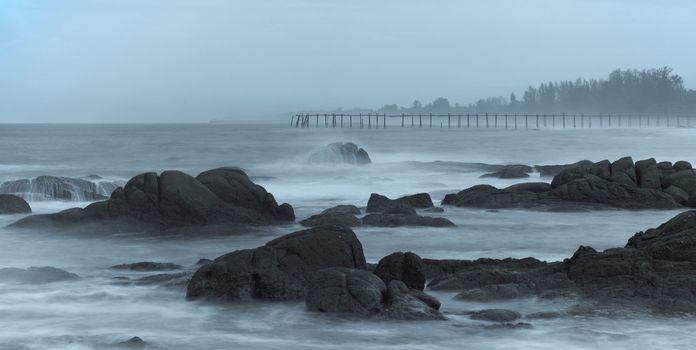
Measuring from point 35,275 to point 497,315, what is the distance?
21.9 feet

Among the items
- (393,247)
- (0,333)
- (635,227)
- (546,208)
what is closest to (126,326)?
(0,333)

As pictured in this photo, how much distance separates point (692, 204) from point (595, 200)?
8.22 ft

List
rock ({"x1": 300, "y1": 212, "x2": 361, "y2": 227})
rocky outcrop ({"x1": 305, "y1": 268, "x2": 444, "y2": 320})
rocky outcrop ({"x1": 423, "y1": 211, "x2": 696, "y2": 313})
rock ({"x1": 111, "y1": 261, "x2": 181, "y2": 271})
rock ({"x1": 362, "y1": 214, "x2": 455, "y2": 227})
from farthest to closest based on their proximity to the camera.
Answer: rock ({"x1": 362, "y1": 214, "x2": 455, "y2": 227}) < rock ({"x1": 300, "y1": 212, "x2": 361, "y2": 227}) < rock ({"x1": 111, "y1": 261, "x2": 181, "y2": 271}) < rocky outcrop ({"x1": 423, "y1": 211, "x2": 696, "y2": 313}) < rocky outcrop ({"x1": 305, "y1": 268, "x2": 444, "y2": 320})

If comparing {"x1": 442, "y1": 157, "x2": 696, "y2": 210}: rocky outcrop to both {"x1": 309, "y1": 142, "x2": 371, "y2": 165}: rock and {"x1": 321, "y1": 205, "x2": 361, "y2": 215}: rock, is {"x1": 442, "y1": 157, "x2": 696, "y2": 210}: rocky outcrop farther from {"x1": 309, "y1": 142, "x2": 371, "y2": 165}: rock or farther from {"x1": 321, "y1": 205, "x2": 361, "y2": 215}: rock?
{"x1": 309, "y1": 142, "x2": 371, "y2": 165}: rock

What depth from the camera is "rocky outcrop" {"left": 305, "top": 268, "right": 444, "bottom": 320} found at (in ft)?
32.8

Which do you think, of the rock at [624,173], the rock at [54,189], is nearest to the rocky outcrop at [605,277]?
the rock at [624,173]

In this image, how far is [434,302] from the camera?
33.7ft

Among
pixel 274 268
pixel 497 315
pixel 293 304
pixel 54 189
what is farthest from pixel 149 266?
pixel 54 189

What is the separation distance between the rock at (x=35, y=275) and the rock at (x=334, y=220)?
6.54 metres

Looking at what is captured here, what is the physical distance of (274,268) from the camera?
11.4m

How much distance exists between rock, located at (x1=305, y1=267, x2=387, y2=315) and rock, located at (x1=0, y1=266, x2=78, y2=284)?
426 centimetres

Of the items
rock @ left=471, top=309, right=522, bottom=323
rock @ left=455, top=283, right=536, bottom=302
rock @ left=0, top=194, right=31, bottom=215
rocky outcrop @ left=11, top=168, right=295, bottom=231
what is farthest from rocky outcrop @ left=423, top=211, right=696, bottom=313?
rock @ left=0, top=194, right=31, bottom=215

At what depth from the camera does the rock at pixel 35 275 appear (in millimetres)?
12617

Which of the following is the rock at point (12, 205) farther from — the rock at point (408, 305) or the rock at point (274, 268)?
the rock at point (408, 305)
